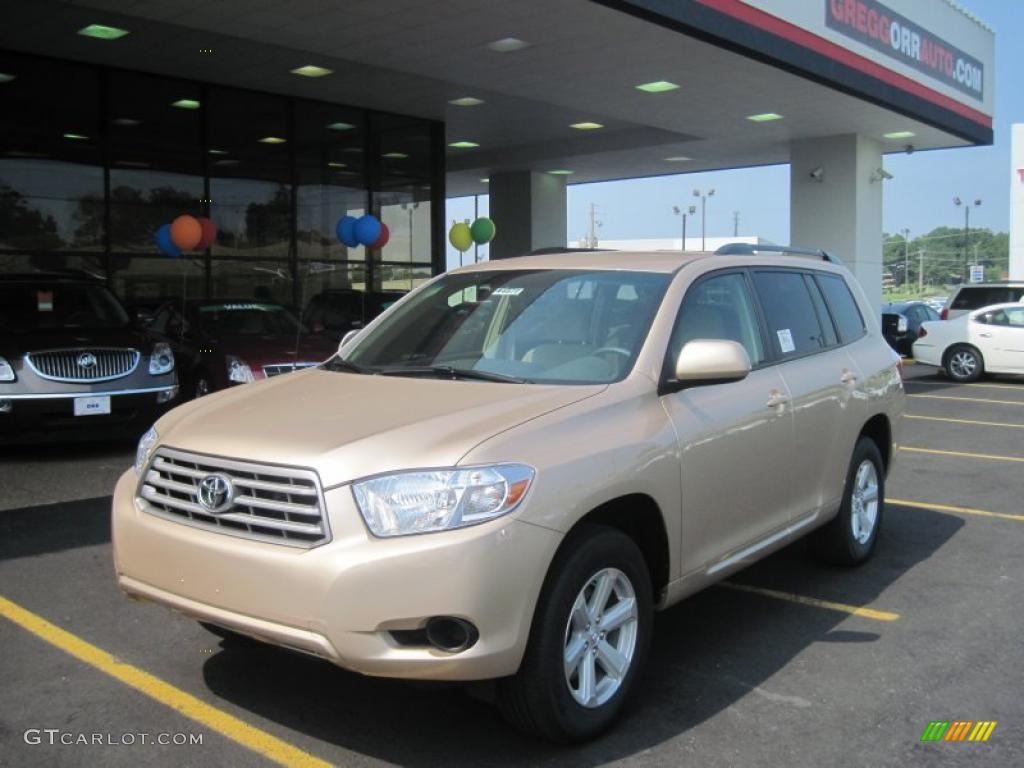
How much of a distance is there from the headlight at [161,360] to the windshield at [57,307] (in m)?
0.82

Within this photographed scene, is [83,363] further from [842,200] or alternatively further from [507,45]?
[842,200]

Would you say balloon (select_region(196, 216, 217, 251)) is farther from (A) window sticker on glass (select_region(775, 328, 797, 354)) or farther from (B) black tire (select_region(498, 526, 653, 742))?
(B) black tire (select_region(498, 526, 653, 742))

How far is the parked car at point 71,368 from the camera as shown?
883cm

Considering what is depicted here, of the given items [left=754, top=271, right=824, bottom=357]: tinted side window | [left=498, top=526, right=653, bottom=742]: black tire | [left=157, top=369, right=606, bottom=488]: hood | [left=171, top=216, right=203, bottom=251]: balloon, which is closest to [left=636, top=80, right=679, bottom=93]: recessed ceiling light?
[left=171, top=216, right=203, bottom=251]: balloon

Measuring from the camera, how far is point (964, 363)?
17.9 meters

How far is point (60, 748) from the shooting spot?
3.49 meters

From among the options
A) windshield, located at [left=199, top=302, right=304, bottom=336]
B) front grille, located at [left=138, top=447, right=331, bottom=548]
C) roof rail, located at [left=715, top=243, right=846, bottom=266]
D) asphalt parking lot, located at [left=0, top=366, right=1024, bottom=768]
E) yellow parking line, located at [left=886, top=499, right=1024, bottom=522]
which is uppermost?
roof rail, located at [left=715, top=243, right=846, bottom=266]

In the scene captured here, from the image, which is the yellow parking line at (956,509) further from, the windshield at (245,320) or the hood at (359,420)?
the windshield at (245,320)

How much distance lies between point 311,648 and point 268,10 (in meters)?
9.65

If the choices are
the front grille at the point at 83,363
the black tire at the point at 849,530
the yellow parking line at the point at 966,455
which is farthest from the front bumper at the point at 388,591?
the yellow parking line at the point at 966,455

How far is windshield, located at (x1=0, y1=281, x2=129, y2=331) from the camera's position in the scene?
9.78 metres

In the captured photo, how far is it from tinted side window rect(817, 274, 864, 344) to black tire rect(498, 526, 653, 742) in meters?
2.88

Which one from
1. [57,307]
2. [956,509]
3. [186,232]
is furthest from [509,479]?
[186,232]

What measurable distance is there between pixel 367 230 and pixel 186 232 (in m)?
3.42
